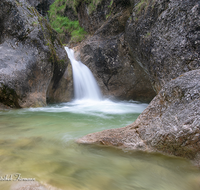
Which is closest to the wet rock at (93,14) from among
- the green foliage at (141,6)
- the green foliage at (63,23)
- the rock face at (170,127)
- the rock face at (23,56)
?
the green foliage at (63,23)

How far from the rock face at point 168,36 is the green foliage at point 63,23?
8.29m

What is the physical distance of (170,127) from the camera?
2115mm

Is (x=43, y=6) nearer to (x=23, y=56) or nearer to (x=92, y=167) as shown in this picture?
(x=23, y=56)

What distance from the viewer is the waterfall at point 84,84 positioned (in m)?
9.67

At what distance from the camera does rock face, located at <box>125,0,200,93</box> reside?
4.12 metres

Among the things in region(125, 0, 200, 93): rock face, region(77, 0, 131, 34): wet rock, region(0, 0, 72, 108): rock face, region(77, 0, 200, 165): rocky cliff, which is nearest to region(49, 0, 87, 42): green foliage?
region(77, 0, 131, 34): wet rock

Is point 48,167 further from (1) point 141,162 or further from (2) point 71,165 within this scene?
(1) point 141,162

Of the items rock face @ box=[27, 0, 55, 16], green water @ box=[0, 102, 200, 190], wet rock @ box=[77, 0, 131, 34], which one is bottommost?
green water @ box=[0, 102, 200, 190]

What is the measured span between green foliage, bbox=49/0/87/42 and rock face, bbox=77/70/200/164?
11.8m

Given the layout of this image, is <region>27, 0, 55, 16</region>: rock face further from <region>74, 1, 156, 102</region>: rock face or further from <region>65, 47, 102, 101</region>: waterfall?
<region>65, 47, 102, 101</region>: waterfall

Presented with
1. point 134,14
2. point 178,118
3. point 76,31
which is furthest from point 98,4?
point 178,118

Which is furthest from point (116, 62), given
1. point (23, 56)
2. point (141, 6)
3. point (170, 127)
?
point (170, 127)

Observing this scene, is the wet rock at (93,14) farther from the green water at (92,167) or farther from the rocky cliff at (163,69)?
the green water at (92,167)

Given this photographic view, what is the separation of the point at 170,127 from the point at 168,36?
3.50 metres
